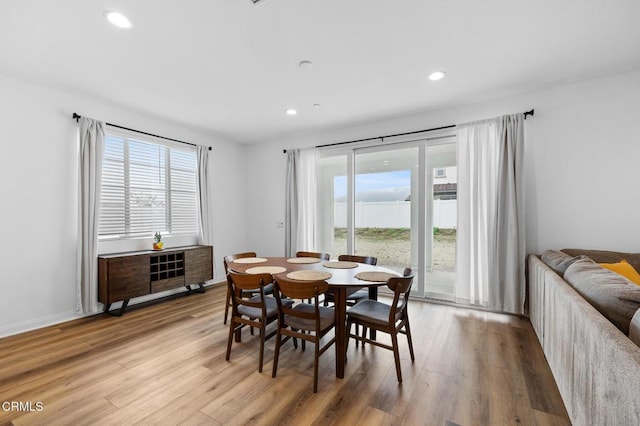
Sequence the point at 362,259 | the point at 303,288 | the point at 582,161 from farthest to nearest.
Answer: the point at 362,259 < the point at 582,161 < the point at 303,288

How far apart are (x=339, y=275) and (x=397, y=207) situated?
2212 millimetres

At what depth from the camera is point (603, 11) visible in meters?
2.03

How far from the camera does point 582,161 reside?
3113 millimetres

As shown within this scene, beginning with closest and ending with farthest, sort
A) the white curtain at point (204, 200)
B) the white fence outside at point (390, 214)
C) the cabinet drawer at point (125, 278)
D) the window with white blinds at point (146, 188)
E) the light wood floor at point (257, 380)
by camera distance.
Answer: the light wood floor at point (257, 380) → the cabinet drawer at point (125, 278) → the window with white blinds at point (146, 188) → the white fence outside at point (390, 214) → the white curtain at point (204, 200)

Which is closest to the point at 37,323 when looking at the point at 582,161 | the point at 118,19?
the point at 118,19

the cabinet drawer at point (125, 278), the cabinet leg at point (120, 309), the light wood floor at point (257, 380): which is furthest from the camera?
the cabinet leg at point (120, 309)

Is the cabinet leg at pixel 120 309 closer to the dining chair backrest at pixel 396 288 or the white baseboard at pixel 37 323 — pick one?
the white baseboard at pixel 37 323

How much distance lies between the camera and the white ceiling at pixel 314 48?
2.01m

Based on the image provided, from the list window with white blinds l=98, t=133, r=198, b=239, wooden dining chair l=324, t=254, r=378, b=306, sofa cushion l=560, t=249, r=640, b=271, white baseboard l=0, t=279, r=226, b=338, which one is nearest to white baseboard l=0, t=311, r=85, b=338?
white baseboard l=0, t=279, r=226, b=338

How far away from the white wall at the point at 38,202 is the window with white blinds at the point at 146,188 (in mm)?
383

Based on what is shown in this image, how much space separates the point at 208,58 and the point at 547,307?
378cm

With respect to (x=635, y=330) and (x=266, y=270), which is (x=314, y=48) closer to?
(x=266, y=270)

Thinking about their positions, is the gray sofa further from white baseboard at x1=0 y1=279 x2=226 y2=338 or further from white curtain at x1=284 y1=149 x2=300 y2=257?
white baseboard at x1=0 y1=279 x2=226 y2=338

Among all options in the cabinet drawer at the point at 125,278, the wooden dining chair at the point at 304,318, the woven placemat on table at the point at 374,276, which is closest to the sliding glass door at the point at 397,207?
the woven placemat on table at the point at 374,276
